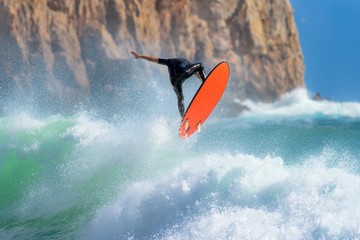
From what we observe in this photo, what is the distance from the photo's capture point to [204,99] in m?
6.15

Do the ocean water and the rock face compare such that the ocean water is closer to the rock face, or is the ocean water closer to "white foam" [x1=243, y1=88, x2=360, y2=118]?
the rock face

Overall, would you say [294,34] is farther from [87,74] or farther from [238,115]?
[87,74]

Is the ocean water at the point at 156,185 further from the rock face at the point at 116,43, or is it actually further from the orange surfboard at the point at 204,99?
the rock face at the point at 116,43

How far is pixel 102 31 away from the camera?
16078mm

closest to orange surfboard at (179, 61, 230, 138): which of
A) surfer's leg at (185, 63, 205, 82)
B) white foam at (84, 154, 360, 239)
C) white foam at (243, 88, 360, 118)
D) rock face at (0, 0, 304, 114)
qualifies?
surfer's leg at (185, 63, 205, 82)

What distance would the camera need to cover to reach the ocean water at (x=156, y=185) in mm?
4371

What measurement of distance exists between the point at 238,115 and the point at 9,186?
14118 mm

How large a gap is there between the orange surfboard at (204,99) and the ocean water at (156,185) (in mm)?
564

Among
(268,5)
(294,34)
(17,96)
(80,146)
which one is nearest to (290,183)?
(80,146)

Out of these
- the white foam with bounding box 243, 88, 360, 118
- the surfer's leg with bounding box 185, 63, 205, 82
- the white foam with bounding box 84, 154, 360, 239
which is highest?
the surfer's leg with bounding box 185, 63, 205, 82

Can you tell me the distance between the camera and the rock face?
47.2 ft

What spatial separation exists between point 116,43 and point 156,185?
11761 mm

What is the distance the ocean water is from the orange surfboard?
564mm

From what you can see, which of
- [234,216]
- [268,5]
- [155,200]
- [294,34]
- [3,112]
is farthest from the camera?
[294,34]
